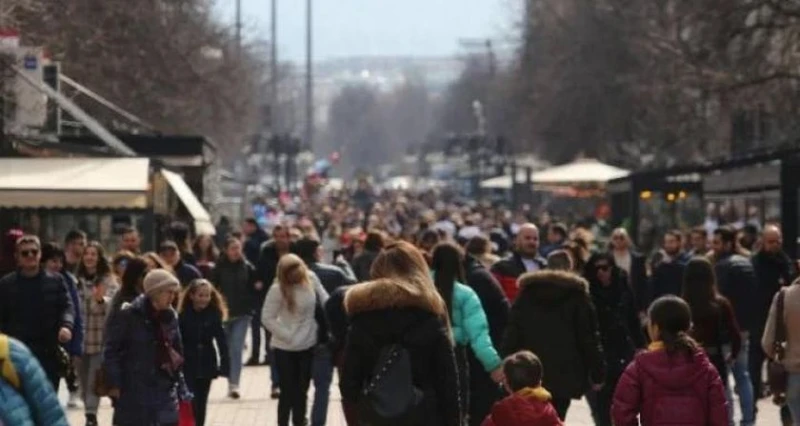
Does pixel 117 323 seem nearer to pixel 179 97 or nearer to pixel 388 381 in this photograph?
pixel 388 381

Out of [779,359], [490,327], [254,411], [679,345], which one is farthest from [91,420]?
[679,345]

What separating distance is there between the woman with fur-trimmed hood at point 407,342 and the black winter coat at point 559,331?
11.5 feet

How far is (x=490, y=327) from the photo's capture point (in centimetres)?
1772

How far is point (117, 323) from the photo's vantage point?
15.4m

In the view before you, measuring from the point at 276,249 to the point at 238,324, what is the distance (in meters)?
0.94

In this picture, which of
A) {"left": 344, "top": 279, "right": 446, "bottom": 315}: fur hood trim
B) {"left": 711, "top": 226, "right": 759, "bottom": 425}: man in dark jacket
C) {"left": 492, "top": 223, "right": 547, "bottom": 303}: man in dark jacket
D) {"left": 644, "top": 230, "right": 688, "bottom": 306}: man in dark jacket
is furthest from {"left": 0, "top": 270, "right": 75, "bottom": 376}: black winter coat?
{"left": 644, "top": 230, "right": 688, "bottom": 306}: man in dark jacket

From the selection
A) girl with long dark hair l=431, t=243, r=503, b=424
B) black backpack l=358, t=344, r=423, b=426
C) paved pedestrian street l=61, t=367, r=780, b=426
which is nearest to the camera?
black backpack l=358, t=344, r=423, b=426

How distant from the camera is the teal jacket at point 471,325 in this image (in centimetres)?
1608

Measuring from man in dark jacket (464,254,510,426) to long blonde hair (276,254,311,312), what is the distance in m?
1.41

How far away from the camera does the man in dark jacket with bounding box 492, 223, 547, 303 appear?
1956 centimetres

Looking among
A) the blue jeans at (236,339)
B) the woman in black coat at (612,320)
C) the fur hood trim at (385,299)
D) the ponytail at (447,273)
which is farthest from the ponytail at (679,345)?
the blue jeans at (236,339)

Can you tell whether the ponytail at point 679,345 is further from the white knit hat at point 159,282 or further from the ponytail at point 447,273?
the ponytail at point 447,273

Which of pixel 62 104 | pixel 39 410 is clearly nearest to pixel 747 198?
pixel 62 104

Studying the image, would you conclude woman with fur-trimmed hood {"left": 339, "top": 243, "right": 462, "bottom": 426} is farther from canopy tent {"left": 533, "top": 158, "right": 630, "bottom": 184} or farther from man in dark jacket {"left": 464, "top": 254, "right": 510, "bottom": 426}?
canopy tent {"left": 533, "top": 158, "right": 630, "bottom": 184}
